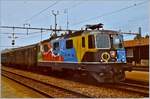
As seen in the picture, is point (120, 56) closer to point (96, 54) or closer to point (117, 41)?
point (117, 41)

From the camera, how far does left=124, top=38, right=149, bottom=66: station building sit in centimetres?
3721

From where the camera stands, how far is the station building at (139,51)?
3721cm

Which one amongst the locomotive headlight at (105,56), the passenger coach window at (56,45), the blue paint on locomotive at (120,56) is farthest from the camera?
the passenger coach window at (56,45)

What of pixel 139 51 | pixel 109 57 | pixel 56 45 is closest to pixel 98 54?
pixel 109 57

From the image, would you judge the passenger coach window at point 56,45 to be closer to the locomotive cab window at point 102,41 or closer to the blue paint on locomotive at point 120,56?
the locomotive cab window at point 102,41

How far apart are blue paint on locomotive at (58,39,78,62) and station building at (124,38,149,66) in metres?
17.6

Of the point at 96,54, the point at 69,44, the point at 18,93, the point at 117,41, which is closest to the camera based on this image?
the point at 18,93

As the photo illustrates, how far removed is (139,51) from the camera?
1537 inches

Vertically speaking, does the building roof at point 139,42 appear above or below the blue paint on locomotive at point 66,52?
above

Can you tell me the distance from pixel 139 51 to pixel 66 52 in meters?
20.9

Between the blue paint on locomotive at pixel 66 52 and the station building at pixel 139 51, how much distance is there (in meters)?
17.6

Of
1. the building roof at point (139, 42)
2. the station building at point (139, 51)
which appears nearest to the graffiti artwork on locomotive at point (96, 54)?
the building roof at point (139, 42)

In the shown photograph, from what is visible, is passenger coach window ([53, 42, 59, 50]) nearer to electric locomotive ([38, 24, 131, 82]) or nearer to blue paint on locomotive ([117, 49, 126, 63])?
electric locomotive ([38, 24, 131, 82])

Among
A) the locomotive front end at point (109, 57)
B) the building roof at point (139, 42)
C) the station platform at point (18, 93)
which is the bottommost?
the station platform at point (18, 93)
